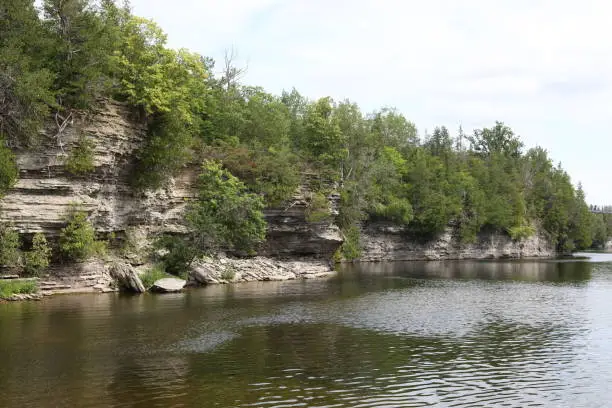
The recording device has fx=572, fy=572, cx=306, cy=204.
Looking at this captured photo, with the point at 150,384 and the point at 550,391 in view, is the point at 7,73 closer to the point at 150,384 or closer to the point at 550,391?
the point at 150,384

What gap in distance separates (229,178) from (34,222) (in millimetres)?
21185

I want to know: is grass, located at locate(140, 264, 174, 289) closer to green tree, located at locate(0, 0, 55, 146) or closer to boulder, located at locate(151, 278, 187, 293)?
boulder, located at locate(151, 278, 187, 293)

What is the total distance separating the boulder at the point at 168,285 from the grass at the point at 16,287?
845 centimetres

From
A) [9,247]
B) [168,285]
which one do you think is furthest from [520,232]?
[9,247]

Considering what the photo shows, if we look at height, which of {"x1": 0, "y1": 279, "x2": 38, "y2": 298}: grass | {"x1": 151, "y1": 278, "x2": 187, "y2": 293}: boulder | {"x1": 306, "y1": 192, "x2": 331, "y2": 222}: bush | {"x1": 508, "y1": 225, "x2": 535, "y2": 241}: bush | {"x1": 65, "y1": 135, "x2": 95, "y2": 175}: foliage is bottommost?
{"x1": 151, "y1": 278, "x2": 187, "y2": 293}: boulder

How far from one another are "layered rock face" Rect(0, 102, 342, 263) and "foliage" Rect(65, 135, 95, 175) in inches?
12.0

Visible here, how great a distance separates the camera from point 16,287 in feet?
116

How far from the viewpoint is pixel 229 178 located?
55625 millimetres

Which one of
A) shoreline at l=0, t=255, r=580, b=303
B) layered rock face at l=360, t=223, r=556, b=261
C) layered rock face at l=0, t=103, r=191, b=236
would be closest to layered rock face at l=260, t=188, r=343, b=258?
shoreline at l=0, t=255, r=580, b=303

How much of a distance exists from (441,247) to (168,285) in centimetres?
6817

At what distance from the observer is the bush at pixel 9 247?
35.0 metres

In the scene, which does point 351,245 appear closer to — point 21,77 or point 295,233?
point 295,233

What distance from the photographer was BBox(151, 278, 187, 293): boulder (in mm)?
41969

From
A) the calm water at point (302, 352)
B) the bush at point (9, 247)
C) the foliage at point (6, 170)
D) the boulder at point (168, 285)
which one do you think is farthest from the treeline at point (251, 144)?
the calm water at point (302, 352)
